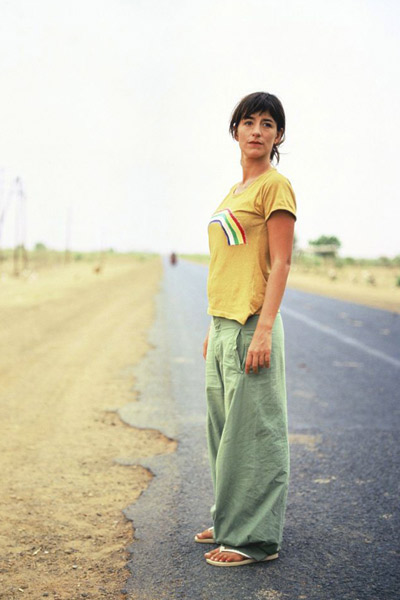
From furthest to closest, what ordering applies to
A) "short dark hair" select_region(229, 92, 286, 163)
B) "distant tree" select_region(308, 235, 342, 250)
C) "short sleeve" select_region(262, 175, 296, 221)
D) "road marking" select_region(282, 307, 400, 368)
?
"distant tree" select_region(308, 235, 342, 250) → "road marking" select_region(282, 307, 400, 368) → "short dark hair" select_region(229, 92, 286, 163) → "short sleeve" select_region(262, 175, 296, 221)

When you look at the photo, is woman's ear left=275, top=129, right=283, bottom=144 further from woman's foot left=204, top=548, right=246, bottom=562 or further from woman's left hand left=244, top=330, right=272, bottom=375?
woman's foot left=204, top=548, right=246, bottom=562

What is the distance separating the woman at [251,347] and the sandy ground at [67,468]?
576 mm

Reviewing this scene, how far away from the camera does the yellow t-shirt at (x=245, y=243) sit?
7.97 feet

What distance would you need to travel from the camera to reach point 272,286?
Result: 8.05ft

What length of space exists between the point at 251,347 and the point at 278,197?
62 centimetres

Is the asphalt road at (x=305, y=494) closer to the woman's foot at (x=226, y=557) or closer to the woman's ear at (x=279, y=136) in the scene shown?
the woman's foot at (x=226, y=557)

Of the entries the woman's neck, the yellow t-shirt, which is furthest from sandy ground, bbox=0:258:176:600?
the woman's neck

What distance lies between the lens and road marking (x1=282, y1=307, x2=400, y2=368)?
8.27 m

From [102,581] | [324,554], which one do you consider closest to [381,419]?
[324,554]

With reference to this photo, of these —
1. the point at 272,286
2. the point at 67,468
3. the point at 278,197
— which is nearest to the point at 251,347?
the point at 272,286

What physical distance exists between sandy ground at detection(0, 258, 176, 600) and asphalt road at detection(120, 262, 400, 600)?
150mm

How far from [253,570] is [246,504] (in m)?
0.27

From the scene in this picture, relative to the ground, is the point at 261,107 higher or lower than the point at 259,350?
higher

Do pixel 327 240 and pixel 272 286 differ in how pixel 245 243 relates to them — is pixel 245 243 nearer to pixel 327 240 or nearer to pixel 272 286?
pixel 272 286
